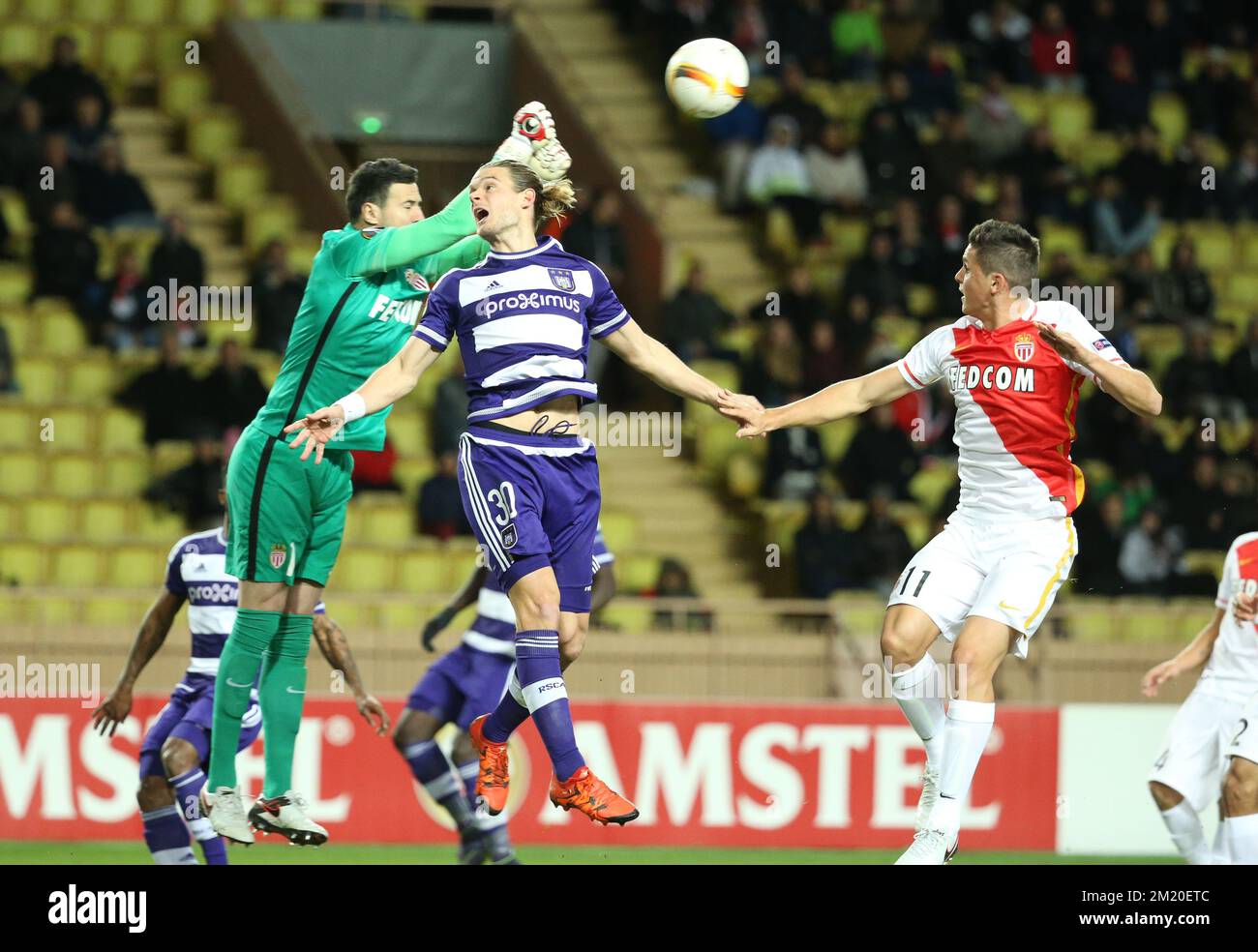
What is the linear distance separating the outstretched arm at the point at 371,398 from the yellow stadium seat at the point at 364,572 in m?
6.68

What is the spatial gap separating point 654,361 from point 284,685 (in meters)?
2.18

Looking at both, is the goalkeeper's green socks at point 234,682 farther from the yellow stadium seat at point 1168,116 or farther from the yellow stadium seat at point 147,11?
the yellow stadium seat at point 1168,116

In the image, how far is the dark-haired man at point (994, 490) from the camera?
26.1 feet

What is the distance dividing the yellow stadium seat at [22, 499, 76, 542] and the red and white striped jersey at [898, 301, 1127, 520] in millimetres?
8144

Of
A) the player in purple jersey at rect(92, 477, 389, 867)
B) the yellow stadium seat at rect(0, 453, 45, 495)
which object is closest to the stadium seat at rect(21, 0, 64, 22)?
the yellow stadium seat at rect(0, 453, 45, 495)

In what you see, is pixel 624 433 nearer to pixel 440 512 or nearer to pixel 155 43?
pixel 440 512

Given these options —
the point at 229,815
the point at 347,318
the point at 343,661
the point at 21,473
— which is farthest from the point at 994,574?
the point at 21,473

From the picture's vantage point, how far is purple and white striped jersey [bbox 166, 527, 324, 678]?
9.60 m

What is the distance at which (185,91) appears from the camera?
18.5 meters

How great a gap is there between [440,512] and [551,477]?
6.93 meters

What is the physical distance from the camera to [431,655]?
13008mm

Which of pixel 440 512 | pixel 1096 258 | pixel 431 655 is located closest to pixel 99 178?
pixel 440 512

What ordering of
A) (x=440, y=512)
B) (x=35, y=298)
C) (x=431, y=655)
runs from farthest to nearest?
(x=35, y=298), (x=440, y=512), (x=431, y=655)

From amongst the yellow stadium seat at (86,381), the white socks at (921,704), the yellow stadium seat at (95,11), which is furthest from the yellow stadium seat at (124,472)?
the white socks at (921,704)
